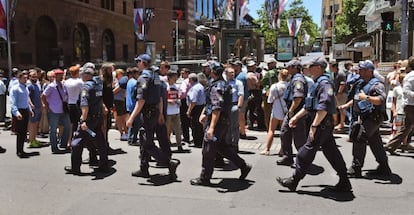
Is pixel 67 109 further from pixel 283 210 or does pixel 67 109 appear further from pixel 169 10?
pixel 169 10

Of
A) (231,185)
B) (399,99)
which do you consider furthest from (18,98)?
(399,99)

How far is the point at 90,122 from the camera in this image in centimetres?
749

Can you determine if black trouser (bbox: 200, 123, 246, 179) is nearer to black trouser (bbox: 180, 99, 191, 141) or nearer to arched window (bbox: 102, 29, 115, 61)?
black trouser (bbox: 180, 99, 191, 141)

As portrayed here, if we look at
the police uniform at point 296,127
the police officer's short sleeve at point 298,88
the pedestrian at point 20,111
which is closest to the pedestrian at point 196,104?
the police uniform at point 296,127

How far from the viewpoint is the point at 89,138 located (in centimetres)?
766

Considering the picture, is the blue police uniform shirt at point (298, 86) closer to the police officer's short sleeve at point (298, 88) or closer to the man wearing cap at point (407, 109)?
the police officer's short sleeve at point (298, 88)

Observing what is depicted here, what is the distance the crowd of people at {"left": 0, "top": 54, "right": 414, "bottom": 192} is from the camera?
6.44 metres

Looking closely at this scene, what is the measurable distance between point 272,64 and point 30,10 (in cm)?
2774

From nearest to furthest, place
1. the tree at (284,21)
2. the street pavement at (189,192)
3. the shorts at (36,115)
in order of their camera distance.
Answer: the street pavement at (189,192)
the shorts at (36,115)
the tree at (284,21)

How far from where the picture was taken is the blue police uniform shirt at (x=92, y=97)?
290 inches

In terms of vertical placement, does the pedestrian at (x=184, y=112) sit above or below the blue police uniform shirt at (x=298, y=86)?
below

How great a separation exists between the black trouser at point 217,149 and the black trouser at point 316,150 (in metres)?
0.95

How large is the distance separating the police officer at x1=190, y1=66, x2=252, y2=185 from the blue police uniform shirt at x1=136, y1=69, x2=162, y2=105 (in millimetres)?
805

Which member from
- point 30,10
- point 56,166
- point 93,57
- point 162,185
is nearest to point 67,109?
point 56,166
